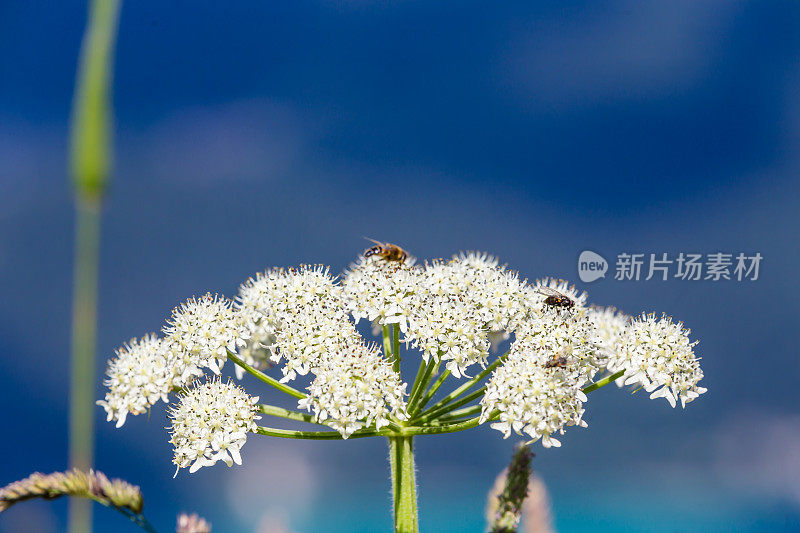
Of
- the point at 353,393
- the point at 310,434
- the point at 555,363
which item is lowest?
the point at 310,434

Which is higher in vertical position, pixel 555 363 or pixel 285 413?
pixel 555 363

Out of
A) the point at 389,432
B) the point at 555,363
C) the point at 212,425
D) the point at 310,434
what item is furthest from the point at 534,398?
the point at 212,425

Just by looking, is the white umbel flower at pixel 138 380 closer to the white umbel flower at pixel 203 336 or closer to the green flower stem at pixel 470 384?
the white umbel flower at pixel 203 336

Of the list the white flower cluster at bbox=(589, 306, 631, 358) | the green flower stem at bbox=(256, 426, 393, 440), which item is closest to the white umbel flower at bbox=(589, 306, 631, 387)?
the white flower cluster at bbox=(589, 306, 631, 358)

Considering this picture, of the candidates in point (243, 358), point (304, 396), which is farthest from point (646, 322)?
point (243, 358)

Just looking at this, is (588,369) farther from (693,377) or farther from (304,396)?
(304,396)

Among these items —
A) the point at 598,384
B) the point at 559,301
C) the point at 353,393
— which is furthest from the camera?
the point at 559,301

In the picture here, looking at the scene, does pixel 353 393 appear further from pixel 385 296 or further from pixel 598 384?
pixel 598 384
